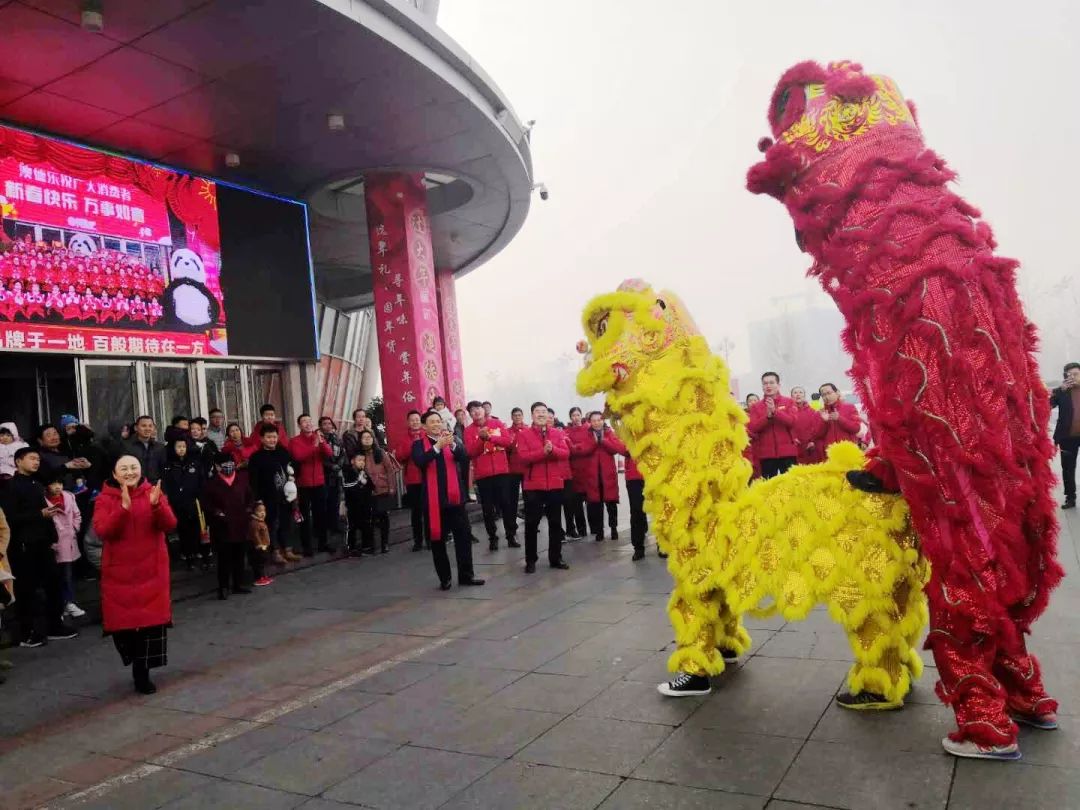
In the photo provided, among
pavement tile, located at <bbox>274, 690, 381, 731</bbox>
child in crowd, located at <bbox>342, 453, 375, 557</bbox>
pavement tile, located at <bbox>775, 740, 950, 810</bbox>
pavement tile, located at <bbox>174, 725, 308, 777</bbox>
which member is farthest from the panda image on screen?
pavement tile, located at <bbox>775, 740, 950, 810</bbox>

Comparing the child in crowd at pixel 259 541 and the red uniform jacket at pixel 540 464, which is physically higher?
the red uniform jacket at pixel 540 464

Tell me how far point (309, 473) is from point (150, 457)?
1.74 m

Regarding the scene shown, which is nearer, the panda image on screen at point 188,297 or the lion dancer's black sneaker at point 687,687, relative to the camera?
the lion dancer's black sneaker at point 687,687

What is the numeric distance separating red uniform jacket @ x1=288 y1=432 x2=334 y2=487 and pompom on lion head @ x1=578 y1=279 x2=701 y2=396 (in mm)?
5788

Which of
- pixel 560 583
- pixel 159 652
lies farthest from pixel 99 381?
pixel 560 583

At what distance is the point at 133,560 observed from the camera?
441cm

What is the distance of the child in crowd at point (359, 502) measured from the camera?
884 cm

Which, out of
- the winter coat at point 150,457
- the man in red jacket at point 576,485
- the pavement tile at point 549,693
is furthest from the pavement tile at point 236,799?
the man in red jacket at point 576,485

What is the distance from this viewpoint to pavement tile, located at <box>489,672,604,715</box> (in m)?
3.47

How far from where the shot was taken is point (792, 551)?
2979 mm

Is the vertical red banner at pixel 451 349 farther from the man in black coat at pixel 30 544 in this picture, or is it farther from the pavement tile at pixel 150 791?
the pavement tile at pixel 150 791

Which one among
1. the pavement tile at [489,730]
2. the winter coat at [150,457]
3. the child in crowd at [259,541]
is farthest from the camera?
the winter coat at [150,457]

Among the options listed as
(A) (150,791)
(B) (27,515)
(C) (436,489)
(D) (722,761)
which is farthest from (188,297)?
(D) (722,761)

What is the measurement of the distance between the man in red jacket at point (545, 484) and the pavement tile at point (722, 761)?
425 centimetres
